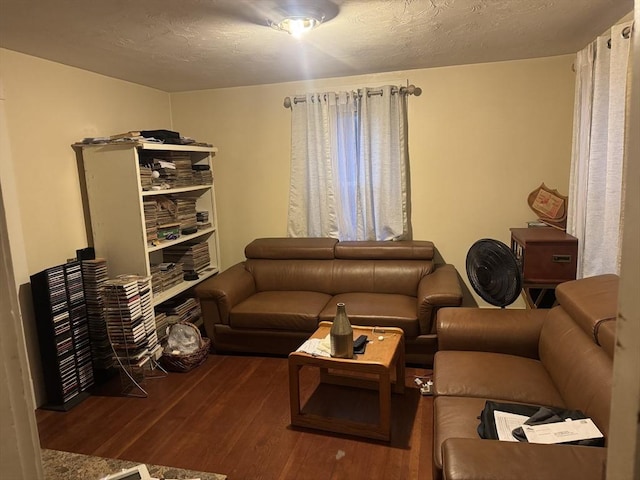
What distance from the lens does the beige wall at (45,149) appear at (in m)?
2.63

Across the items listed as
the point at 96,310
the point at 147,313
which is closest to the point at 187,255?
the point at 147,313

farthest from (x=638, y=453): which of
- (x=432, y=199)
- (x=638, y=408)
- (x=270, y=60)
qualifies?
(x=432, y=199)

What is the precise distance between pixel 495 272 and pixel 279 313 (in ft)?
5.08

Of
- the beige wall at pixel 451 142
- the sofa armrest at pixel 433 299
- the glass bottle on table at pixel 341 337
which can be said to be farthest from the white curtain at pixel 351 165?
the glass bottle on table at pixel 341 337

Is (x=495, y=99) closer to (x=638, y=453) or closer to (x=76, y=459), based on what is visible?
(x=638, y=453)

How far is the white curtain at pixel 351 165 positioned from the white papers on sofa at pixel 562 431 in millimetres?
2354

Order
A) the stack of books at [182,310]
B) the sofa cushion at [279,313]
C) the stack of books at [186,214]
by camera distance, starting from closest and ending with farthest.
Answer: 1. the sofa cushion at [279,313]
2. the stack of books at [182,310]
3. the stack of books at [186,214]

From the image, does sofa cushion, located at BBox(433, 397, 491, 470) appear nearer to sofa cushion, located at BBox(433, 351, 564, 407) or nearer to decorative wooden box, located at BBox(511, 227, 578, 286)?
sofa cushion, located at BBox(433, 351, 564, 407)

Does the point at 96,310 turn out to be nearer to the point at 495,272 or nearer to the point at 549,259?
the point at 495,272

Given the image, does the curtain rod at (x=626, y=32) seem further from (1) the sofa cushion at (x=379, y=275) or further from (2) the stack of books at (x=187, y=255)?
(2) the stack of books at (x=187, y=255)

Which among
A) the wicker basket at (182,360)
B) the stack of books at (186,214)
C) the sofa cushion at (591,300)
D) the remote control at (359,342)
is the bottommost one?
the wicker basket at (182,360)

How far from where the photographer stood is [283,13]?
215cm

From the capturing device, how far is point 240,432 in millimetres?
2430

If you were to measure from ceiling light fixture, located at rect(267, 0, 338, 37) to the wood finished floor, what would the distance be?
218 centimetres
